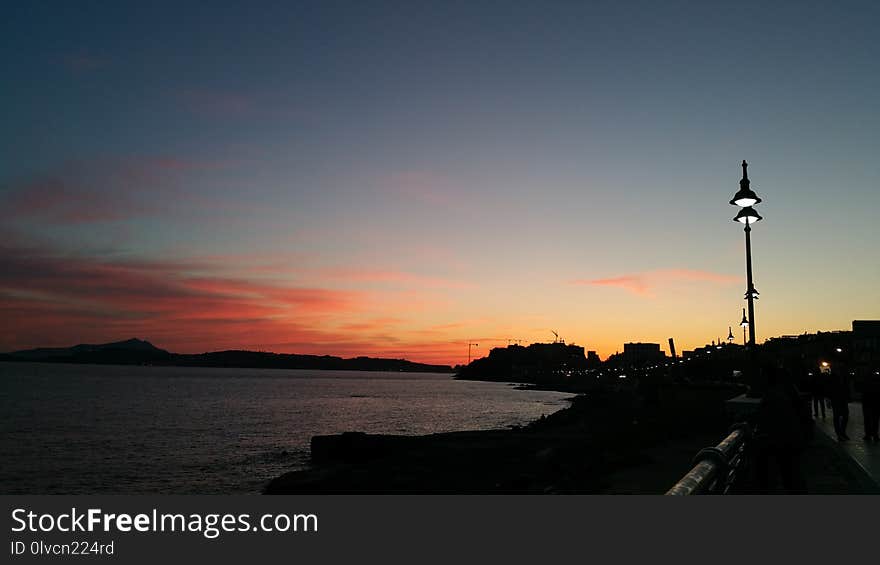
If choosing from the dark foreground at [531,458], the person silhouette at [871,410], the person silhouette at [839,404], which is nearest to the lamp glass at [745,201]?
the person silhouette at [839,404]

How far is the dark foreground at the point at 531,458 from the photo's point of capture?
19.4 m

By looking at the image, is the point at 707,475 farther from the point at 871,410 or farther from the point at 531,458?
the point at 531,458

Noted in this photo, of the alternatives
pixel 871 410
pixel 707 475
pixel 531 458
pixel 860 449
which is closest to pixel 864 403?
pixel 871 410

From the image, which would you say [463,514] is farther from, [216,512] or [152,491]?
[152,491]

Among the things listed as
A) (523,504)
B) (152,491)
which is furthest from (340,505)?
(152,491)

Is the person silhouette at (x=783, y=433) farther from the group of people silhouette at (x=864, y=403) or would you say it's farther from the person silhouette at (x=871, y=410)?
the person silhouette at (x=871, y=410)

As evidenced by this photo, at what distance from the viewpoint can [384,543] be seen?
222 inches

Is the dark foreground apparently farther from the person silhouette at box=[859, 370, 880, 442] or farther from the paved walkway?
the person silhouette at box=[859, 370, 880, 442]

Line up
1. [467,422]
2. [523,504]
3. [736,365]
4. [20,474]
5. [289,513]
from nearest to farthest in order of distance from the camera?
[523,504]
[289,513]
[20,474]
[736,365]
[467,422]

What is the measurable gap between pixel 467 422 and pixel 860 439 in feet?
232

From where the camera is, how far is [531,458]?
3725 cm

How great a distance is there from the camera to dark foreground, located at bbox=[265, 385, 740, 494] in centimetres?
1938

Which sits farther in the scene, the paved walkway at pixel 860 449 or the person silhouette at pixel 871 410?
the person silhouette at pixel 871 410

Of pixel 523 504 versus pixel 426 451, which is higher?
pixel 523 504
